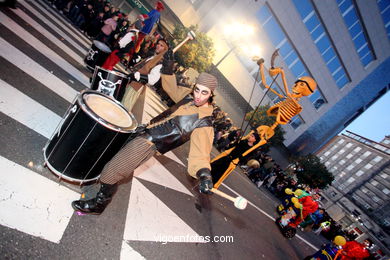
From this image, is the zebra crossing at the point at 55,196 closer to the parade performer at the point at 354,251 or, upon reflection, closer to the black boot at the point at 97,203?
the black boot at the point at 97,203

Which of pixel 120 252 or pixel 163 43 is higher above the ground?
pixel 163 43

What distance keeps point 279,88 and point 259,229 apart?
808 inches

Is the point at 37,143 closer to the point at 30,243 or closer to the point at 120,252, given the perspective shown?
the point at 30,243

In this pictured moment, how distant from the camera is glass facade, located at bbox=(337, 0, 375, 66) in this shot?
23.1 meters

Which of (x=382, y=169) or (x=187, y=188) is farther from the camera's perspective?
(x=382, y=169)

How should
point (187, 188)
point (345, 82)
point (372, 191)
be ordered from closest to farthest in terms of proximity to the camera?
point (187, 188)
point (345, 82)
point (372, 191)

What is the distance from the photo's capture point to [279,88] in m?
23.6

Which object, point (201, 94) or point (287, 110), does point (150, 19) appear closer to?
point (287, 110)

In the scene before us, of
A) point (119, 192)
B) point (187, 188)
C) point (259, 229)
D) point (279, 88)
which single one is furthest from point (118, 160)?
point (279, 88)

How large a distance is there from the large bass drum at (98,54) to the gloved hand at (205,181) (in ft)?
15.8

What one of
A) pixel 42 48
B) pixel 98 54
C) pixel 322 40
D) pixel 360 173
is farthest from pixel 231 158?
pixel 360 173

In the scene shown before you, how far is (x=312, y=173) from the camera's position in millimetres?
24250

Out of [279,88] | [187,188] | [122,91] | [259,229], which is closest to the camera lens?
[122,91]

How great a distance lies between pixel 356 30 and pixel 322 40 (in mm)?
5140
